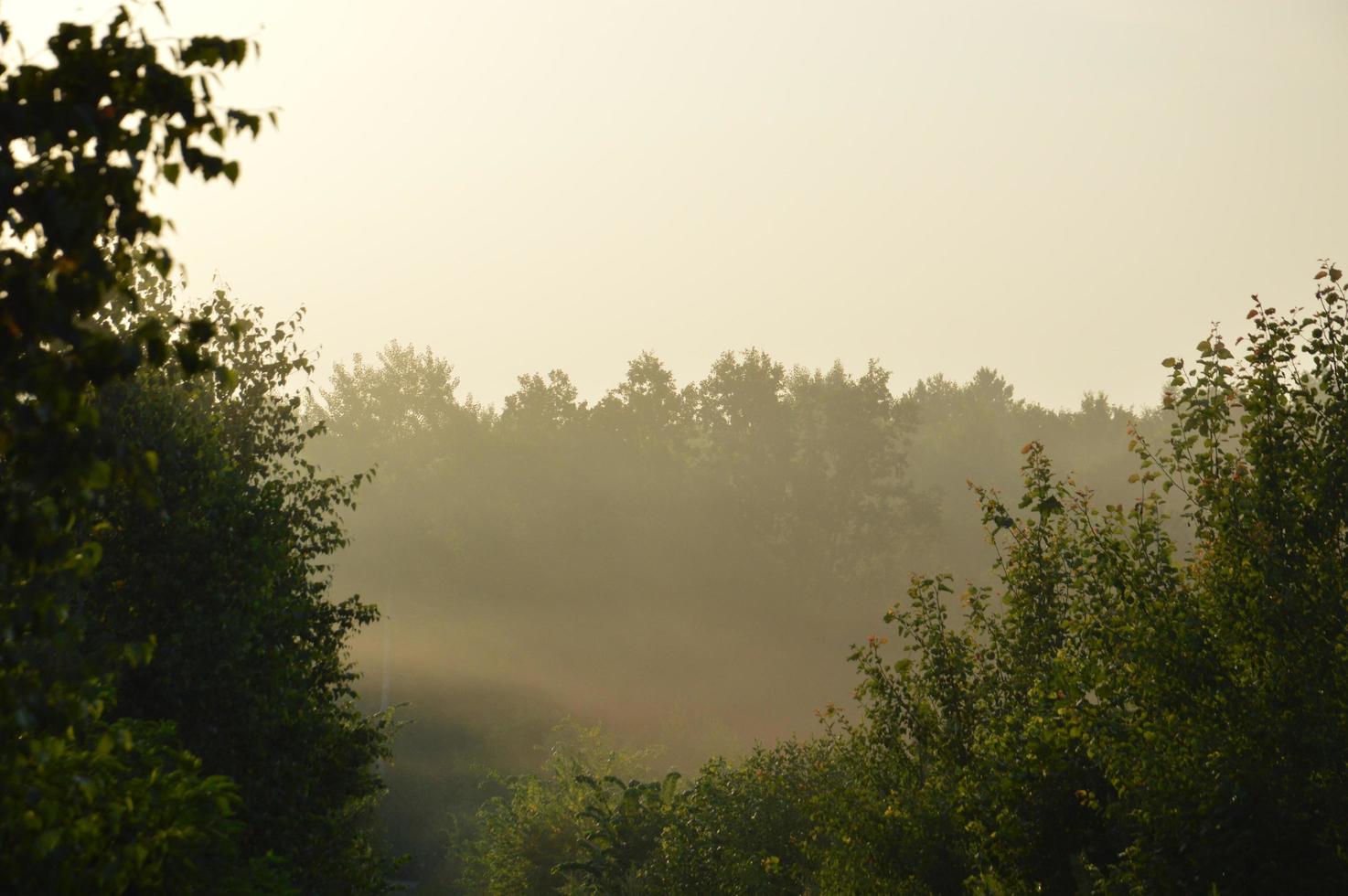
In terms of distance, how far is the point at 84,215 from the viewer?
15.4 ft

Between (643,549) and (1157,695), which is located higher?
(643,549)

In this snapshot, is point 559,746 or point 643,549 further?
point 643,549

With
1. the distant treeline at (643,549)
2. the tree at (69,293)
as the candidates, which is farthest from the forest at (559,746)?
the distant treeline at (643,549)

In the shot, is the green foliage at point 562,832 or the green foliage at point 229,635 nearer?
the green foliage at point 229,635

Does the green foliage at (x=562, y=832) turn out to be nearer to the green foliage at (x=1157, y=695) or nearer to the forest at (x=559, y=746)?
the forest at (x=559, y=746)

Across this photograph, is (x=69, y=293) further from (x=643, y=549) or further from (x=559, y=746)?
(x=643, y=549)

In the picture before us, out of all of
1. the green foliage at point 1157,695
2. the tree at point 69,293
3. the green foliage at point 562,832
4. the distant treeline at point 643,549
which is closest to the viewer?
the tree at point 69,293

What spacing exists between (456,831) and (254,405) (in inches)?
1014

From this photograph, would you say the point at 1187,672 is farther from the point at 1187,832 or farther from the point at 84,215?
the point at 84,215

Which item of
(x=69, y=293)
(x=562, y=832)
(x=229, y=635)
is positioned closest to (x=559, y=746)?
(x=562, y=832)

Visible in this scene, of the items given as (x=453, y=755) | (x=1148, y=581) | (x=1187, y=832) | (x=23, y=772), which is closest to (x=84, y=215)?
(x=23, y=772)

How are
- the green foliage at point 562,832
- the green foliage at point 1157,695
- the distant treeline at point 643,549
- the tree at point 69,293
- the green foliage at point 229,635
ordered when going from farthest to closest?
1. the distant treeline at point 643,549
2. the green foliage at point 562,832
3. the green foliage at point 229,635
4. the green foliage at point 1157,695
5. the tree at point 69,293

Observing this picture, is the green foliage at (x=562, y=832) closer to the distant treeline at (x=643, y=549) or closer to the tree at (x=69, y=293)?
the tree at (x=69, y=293)

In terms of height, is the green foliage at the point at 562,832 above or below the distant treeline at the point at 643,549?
below
